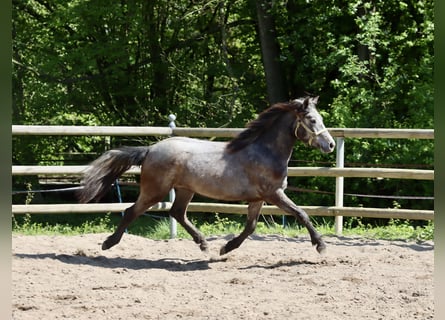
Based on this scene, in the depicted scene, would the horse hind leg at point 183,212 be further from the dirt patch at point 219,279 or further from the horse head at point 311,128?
the horse head at point 311,128

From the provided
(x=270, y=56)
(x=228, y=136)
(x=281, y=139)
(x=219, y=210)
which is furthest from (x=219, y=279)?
(x=270, y=56)

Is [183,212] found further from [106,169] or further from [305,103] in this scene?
[305,103]

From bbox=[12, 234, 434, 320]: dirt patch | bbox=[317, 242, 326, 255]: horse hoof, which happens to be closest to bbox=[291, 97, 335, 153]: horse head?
bbox=[317, 242, 326, 255]: horse hoof

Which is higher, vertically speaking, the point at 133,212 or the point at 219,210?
the point at 133,212

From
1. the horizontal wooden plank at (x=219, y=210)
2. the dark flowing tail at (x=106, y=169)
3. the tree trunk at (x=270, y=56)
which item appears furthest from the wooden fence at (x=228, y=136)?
the tree trunk at (x=270, y=56)

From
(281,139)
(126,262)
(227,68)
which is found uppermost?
(227,68)

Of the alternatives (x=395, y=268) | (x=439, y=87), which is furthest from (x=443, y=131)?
(x=395, y=268)

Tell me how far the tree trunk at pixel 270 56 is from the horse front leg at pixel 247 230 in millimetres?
8575

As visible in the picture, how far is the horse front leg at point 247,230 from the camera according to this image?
6629 millimetres

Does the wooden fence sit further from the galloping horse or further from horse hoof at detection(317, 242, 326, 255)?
horse hoof at detection(317, 242, 326, 255)

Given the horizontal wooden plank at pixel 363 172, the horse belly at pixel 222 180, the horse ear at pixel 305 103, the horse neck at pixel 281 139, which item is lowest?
the horizontal wooden plank at pixel 363 172

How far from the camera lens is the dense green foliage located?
13.5 m

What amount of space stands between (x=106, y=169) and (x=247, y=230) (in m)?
1.54

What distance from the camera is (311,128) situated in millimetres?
6379
